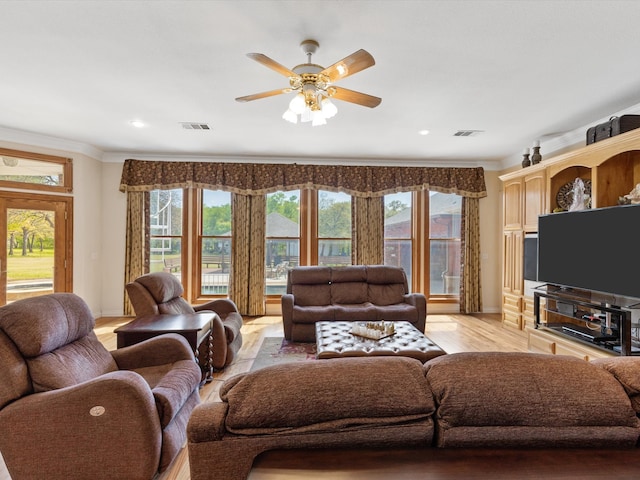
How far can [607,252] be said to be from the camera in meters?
3.23

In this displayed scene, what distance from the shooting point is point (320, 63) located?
109 inches

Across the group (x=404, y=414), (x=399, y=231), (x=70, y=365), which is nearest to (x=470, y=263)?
(x=399, y=231)

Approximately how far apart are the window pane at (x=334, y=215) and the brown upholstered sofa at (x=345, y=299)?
46.7 inches

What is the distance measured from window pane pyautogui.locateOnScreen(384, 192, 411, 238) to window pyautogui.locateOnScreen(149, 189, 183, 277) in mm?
3670

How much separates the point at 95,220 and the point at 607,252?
22.5 ft

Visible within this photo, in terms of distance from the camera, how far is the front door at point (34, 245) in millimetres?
4465

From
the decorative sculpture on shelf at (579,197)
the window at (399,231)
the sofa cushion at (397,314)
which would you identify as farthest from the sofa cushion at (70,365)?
the decorative sculpture on shelf at (579,197)

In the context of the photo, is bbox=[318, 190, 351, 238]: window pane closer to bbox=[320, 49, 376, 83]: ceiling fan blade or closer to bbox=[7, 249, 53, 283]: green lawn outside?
bbox=[320, 49, 376, 83]: ceiling fan blade

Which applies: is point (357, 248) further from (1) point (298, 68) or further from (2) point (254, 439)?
(2) point (254, 439)

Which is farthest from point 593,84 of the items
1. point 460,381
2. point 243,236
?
point 243,236

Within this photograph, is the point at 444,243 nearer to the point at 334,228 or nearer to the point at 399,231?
the point at 399,231

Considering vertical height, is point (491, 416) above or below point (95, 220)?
below

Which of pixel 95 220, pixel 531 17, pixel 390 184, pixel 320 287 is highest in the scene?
pixel 531 17

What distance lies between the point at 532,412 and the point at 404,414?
1.22 ft
